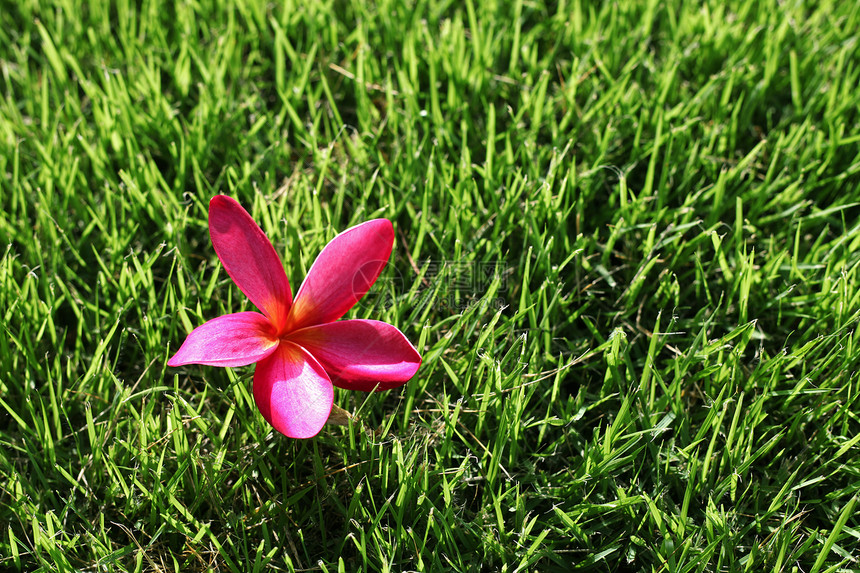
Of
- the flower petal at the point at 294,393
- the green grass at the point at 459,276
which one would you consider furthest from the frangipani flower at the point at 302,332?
the green grass at the point at 459,276

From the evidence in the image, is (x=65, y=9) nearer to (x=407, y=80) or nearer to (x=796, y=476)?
(x=407, y=80)

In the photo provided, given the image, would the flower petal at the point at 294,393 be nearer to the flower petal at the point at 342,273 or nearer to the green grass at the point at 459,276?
the flower petal at the point at 342,273

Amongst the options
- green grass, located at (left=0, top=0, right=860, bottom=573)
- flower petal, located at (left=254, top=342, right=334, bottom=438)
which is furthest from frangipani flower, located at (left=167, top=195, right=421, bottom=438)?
green grass, located at (left=0, top=0, right=860, bottom=573)

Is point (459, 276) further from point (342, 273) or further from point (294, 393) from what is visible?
point (294, 393)

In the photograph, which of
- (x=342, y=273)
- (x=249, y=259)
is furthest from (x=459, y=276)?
(x=249, y=259)

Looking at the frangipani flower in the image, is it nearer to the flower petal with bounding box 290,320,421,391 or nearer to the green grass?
the flower petal with bounding box 290,320,421,391

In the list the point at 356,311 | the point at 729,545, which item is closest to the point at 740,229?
the point at 729,545
